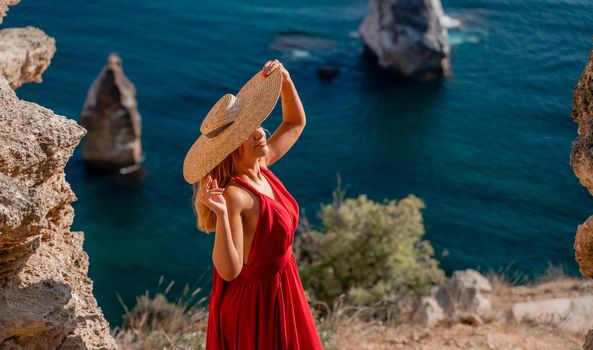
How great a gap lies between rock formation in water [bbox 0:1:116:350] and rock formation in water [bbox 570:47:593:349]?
2878mm

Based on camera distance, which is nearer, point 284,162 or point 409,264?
point 409,264

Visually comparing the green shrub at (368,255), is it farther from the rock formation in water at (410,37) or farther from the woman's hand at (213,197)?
the rock formation in water at (410,37)

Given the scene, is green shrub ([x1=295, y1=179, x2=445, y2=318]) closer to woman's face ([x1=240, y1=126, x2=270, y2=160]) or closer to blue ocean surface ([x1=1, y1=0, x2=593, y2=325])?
blue ocean surface ([x1=1, y1=0, x2=593, y2=325])

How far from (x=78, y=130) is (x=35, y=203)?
2.46 feet

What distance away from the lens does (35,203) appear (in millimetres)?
4281

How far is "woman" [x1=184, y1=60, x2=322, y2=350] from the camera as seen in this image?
4.91m

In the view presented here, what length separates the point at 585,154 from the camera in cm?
490

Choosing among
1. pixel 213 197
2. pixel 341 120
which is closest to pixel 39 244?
pixel 213 197

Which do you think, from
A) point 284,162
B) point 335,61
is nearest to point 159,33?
point 335,61

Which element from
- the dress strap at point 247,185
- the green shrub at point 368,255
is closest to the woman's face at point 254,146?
the dress strap at point 247,185

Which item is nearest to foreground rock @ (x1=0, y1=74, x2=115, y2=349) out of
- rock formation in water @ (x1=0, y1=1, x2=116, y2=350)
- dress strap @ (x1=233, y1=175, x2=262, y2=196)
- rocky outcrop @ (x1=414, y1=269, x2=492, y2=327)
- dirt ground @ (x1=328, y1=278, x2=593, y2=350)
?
rock formation in water @ (x1=0, y1=1, x2=116, y2=350)

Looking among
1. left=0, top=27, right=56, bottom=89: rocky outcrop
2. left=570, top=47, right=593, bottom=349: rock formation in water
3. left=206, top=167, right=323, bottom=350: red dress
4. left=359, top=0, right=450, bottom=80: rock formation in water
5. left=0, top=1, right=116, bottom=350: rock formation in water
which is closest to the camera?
left=0, top=1, right=116, bottom=350: rock formation in water

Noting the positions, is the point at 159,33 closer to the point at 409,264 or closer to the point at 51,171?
the point at 409,264

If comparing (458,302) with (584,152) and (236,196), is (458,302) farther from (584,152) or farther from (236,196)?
(236,196)
